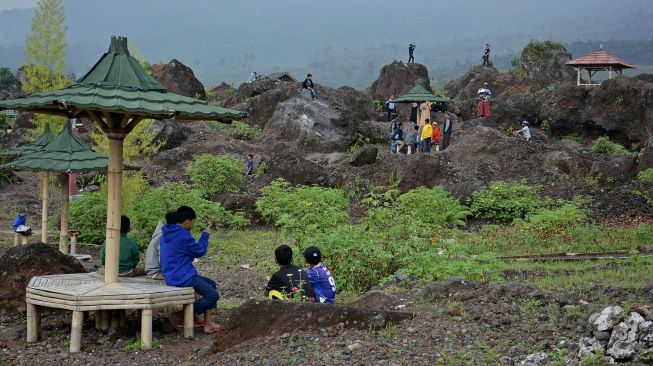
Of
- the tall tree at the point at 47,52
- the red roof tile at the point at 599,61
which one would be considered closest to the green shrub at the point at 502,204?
the tall tree at the point at 47,52

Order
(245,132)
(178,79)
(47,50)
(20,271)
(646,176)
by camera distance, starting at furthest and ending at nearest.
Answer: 1. (178,79)
2. (245,132)
3. (47,50)
4. (646,176)
5. (20,271)

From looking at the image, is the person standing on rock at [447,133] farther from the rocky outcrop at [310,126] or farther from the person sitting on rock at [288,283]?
the person sitting on rock at [288,283]

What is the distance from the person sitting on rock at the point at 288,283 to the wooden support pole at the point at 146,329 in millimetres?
1231

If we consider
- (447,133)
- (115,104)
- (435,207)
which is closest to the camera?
(115,104)

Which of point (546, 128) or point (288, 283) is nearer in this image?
point (288, 283)

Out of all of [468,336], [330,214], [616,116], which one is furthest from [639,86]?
[468,336]

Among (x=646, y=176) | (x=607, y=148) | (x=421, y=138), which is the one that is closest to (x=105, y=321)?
(x=646, y=176)

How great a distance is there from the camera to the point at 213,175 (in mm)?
22078

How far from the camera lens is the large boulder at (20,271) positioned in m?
9.95

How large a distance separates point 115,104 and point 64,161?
19.5 ft

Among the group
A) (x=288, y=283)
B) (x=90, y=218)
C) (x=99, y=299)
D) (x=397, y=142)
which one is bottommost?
(x=99, y=299)

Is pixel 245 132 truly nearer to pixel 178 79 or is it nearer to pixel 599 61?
→ pixel 178 79

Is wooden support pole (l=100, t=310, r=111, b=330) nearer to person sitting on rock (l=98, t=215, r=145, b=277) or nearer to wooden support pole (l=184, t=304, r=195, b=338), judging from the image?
person sitting on rock (l=98, t=215, r=145, b=277)

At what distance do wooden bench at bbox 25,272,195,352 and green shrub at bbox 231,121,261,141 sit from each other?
880 inches
